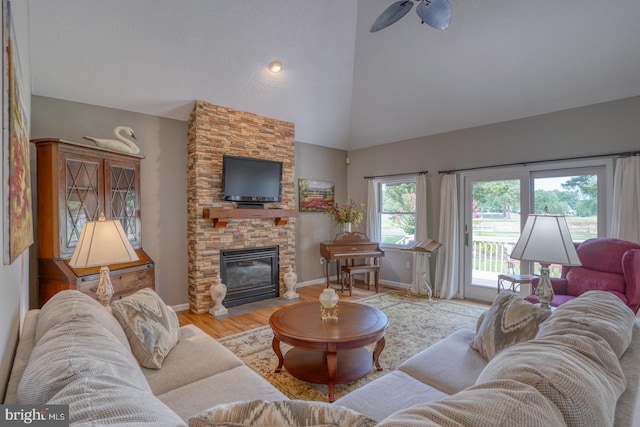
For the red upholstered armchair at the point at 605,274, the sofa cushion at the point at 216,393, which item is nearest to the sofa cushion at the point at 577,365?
the sofa cushion at the point at 216,393

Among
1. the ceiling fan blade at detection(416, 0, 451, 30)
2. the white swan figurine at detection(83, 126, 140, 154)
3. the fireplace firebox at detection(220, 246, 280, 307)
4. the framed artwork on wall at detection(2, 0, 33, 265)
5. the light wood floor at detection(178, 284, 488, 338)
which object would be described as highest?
the ceiling fan blade at detection(416, 0, 451, 30)

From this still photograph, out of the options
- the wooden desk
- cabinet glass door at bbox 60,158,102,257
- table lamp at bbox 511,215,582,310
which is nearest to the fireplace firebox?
the wooden desk

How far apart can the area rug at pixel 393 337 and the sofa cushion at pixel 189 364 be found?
67cm

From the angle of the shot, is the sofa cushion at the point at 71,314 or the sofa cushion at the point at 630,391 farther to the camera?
the sofa cushion at the point at 71,314

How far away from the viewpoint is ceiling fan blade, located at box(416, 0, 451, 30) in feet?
7.66

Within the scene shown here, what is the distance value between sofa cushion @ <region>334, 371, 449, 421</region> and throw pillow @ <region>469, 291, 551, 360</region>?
483 millimetres

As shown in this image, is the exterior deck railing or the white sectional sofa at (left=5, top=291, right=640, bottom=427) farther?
the exterior deck railing

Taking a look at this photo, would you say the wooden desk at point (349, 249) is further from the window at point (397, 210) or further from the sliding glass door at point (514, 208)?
the sliding glass door at point (514, 208)

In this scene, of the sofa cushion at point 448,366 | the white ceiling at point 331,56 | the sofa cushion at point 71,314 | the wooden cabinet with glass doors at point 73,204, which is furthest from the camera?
the white ceiling at point 331,56

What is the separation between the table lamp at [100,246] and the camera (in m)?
1.81

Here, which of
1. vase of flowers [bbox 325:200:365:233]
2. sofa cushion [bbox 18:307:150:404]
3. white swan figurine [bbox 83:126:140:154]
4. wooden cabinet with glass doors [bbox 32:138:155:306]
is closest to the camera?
sofa cushion [bbox 18:307:150:404]

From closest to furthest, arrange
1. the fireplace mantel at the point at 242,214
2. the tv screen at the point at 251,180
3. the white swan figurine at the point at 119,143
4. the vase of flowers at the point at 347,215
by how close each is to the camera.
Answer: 1. the white swan figurine at the point at 119,143
2. the fireplace mantel at the point at 242,214
3. the tv screen at the point at 251,180
4. the vase of flowers at the point at 347,215

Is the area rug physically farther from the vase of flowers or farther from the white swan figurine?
the white swan figurine

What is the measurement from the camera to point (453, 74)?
4066mm
